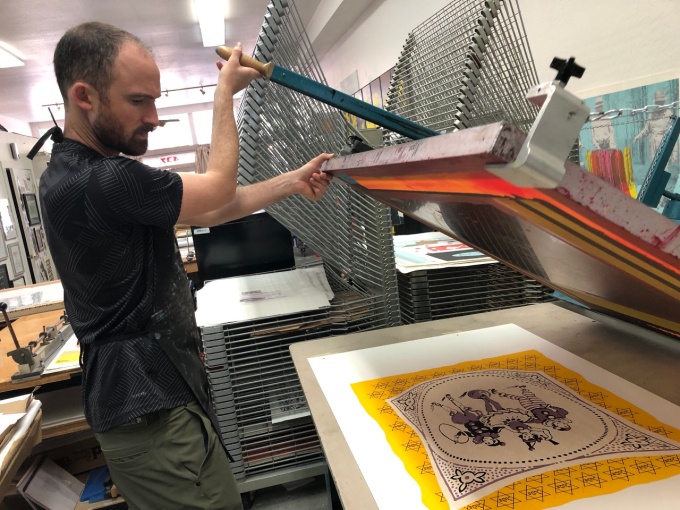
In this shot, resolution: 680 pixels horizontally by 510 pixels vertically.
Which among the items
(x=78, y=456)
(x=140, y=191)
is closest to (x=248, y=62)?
(x=140, y=191)

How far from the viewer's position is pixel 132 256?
0.98m

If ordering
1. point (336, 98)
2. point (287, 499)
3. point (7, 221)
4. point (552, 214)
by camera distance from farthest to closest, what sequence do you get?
1. point (7, 221)
2. point (287, 499)
3. point (336, 98)
4. point (552, 214)

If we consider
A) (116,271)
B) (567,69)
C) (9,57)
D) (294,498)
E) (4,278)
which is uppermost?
(9,57)

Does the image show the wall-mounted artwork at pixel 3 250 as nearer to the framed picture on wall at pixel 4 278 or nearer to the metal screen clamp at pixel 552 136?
the framed picture on wall at pixel 4 278

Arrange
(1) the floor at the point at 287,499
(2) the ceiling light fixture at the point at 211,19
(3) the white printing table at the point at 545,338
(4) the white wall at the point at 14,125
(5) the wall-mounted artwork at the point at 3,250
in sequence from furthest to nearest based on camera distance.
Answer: (4) the white wall at the point at 14,125
(2) the ceiling light fixture at the point at 211,19
(5) the wall-mounted artwork at the point at 3,250
(1) the floor at the point at 287,499
(3) the white printing table at the point at 545,338

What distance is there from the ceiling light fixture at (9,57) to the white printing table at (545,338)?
18.3ft

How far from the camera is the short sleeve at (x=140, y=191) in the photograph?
89 centimetres

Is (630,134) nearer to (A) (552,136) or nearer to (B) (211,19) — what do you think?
(A) (552,136)

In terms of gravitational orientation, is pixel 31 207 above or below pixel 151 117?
below

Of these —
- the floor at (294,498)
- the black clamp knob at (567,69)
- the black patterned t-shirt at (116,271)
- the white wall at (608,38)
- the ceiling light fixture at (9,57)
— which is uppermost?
the ceiling light fixture at (9,57)

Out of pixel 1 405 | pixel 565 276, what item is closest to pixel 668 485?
pixel 565 276

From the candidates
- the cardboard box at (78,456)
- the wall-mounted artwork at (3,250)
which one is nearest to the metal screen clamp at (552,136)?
the cardboard box at (78,456)

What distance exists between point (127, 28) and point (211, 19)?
3.04ft

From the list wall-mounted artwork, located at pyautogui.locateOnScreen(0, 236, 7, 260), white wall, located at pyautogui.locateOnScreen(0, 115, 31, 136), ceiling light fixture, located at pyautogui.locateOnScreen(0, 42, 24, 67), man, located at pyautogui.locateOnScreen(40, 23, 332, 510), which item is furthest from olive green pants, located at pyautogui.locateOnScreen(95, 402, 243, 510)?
white wall, located at pyautogui.locateOnScreen(0, 115, 31, 136)
